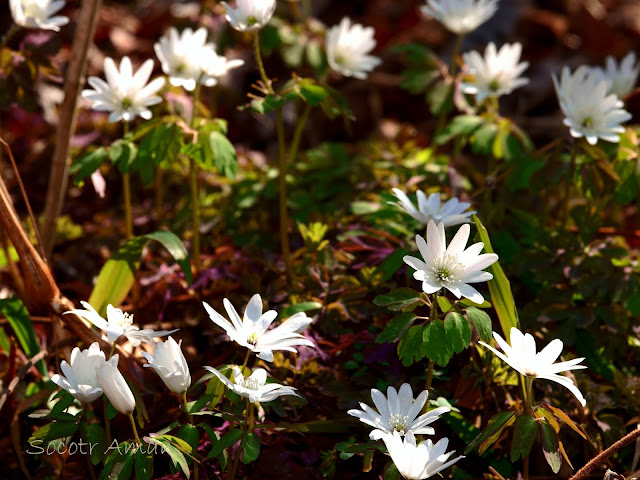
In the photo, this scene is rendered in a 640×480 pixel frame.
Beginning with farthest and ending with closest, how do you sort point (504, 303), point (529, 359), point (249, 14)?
point (249, 14)
point (504, 303)
point (529, 359)

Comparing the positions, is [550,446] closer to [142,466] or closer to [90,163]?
[142,466]

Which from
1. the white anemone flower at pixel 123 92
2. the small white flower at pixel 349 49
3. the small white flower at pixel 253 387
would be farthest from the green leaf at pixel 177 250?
the small white flower at pixel 349 49

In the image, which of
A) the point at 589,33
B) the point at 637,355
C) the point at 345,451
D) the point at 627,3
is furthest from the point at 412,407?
the point at 627,3

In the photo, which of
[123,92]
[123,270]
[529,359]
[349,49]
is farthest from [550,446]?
[349,49]

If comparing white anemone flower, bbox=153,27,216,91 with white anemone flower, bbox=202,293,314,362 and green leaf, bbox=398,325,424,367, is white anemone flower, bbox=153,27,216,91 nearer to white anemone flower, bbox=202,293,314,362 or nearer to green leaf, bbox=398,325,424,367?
white anemone flower, bbox=202,293,314,362

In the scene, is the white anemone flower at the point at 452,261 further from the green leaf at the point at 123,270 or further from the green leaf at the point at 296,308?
the green leaf at the point at 123,270

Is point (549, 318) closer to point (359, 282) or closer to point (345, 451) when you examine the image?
point (359, 282)
